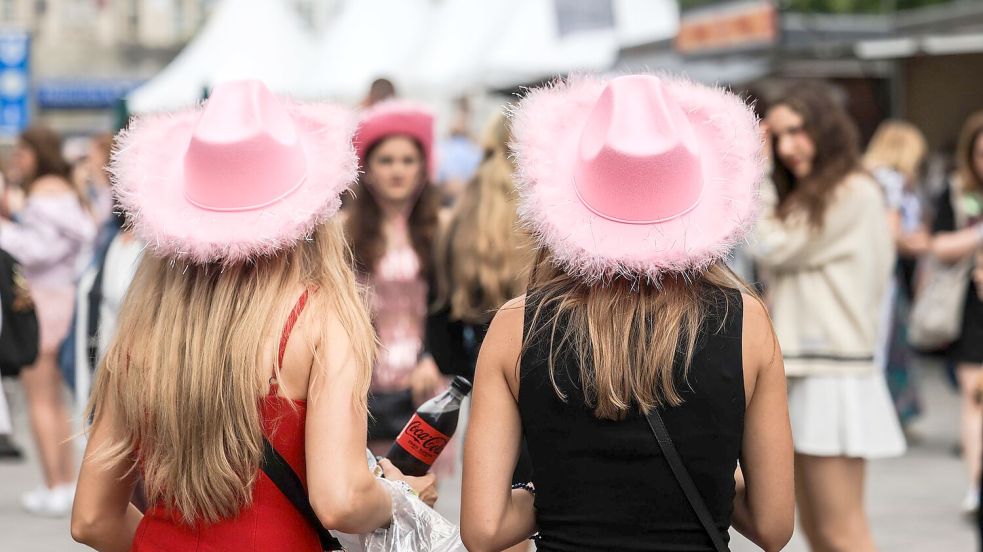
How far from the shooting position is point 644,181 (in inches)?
99.3

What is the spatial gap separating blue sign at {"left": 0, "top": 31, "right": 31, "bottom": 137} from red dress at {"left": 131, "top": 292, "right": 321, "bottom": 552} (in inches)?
448

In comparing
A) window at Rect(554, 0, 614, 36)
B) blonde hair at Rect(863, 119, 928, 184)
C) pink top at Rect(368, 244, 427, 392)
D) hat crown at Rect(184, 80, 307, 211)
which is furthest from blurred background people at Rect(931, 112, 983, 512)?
window at Rect(554, 0, 614, 36)

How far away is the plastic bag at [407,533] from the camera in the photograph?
2.77 metres

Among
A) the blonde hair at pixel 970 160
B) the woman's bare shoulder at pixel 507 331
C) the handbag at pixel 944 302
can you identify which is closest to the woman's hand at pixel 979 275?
the handbag at pixel 944 302

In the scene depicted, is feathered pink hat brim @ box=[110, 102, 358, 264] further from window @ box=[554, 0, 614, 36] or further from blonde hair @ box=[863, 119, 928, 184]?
window @ box=[554, 0, 614, 36]

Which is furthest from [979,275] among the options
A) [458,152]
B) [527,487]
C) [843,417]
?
[458,152]

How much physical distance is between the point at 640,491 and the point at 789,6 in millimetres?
39860

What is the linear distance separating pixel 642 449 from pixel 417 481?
68 cm

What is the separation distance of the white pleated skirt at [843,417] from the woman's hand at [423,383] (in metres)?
1.28

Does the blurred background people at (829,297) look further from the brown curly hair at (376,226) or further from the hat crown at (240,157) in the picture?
the hat crown at (240,157)

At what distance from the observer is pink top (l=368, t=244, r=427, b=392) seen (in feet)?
16.3

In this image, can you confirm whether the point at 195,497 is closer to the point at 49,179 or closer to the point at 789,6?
the point at 49,179

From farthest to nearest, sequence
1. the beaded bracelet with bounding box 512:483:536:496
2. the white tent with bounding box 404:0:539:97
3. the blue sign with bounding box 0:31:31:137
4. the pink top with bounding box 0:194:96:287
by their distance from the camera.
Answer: the white tent with bounding box 404:0:539:97 < the blue sign with bounding box 0:31:31:137 < the pink top with bounding box 0:194:96:287 < the beaded bracelet with bounding box 512:483:536:496

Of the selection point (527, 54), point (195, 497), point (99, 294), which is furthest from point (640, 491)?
point (527, 54)
